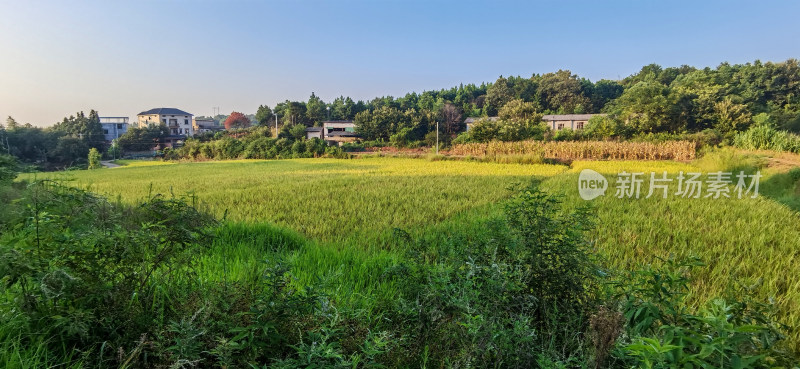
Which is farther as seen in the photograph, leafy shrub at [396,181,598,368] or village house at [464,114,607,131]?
village house at [464,114,607,131]

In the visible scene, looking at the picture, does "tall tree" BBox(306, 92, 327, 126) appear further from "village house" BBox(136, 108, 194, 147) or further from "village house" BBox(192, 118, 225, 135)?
"village house" BBox(192, 118, 225, 135)

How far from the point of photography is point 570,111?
45.7 m

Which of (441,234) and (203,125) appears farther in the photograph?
(203,125)

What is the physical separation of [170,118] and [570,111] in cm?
6371

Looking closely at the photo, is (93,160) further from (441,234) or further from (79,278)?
(79,278)

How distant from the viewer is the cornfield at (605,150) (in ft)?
61.5

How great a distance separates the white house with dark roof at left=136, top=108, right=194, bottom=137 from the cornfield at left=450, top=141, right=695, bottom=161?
5647cm

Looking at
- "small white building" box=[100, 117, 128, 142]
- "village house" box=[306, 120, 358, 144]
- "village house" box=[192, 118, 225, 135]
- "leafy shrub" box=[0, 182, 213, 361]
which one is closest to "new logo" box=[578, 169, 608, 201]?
"leafy shrub" box=[0, 182, 213, 361]

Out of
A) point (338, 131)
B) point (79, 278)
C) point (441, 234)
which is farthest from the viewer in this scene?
point (338, 131)

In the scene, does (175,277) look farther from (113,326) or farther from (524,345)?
(524,345)

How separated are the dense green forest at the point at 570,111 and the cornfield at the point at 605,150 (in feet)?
9.43

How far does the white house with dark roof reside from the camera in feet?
189

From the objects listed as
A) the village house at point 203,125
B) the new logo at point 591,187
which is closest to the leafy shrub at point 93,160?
the new logo at point 591,187

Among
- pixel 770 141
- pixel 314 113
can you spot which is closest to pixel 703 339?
pixel 770 141
